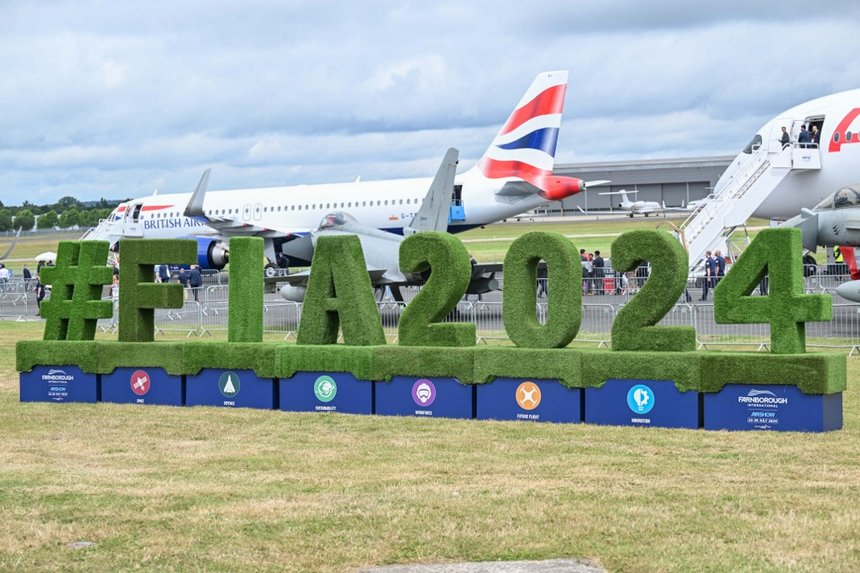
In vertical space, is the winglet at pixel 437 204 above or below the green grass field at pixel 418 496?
above

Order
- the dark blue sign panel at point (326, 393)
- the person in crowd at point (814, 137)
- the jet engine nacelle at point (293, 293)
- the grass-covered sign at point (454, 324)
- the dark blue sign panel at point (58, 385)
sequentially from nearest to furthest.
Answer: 1. the grass-covered sign at point (454, 324)
2. the dark blue sign panel at point (326, 393)
3. the dark blue sign panel at point (58, 385)
4. the jet engine nacelle at point (293, 293)
5. the person in crowd at point (814, 137)

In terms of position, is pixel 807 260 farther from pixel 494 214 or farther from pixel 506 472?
pixel 506 472

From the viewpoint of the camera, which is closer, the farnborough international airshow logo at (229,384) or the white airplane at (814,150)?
the farnborough international airshow logo at (229,384)

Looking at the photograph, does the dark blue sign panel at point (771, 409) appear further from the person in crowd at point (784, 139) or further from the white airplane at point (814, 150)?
the person in crowd at point (784, 139)

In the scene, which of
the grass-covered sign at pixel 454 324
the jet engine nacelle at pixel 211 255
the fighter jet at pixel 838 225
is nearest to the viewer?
the grass-covered sign at pixel 454 324

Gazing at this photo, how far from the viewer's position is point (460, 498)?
9.00 metres

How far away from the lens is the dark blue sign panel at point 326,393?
14.5 m

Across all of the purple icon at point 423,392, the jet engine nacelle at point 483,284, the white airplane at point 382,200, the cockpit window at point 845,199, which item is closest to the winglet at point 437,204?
the jet engine nacelle at point 483,284

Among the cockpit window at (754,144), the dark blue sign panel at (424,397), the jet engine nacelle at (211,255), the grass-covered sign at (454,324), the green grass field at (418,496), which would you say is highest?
the cockpit window at (754,144)

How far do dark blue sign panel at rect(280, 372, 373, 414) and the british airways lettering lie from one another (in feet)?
123

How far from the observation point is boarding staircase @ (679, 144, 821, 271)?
121ft

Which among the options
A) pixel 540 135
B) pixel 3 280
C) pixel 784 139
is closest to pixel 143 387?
pixel 784 139

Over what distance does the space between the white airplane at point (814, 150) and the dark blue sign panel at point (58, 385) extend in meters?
26.5

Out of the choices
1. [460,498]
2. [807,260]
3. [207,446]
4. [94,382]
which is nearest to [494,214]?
[807,260]
